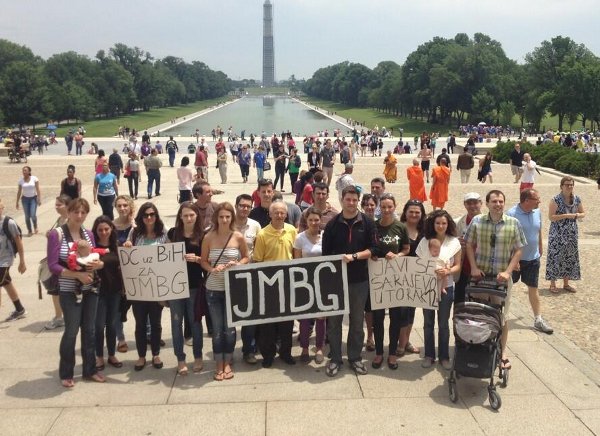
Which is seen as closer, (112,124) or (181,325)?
(181,325)

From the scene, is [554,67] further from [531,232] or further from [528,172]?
[531,232]

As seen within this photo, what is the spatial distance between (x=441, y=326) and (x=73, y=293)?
3.75 m

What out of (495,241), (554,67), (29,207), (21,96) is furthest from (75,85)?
(495,241)

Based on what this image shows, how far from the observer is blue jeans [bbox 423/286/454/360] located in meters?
6.32

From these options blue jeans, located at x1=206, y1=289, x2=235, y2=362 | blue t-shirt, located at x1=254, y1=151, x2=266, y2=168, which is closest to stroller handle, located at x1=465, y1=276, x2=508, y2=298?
blue jeans, located at x1=206, y1=289, x2=235, y2=362

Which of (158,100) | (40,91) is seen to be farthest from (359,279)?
(158,100)

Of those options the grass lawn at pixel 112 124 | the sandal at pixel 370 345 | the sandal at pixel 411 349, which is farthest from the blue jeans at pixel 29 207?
the grass lawn at pixel 112 124

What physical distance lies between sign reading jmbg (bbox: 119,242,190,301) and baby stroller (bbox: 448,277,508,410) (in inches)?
107

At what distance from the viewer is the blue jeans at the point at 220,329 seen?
6074 mm

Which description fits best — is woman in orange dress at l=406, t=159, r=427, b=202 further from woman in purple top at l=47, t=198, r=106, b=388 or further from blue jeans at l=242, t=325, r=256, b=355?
woman in purple top at l=47, t=198, r=106, b=388

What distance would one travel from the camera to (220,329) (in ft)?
20.1

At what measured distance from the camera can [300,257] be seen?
6227 millimetres

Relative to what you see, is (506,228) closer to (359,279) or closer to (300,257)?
(359,279)

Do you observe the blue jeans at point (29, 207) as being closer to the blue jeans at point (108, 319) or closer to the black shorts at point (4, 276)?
the black shorts at point (4, 276)
